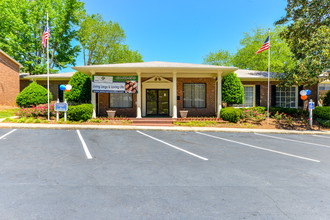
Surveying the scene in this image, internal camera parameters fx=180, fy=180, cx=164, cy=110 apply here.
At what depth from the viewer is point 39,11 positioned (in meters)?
24.4

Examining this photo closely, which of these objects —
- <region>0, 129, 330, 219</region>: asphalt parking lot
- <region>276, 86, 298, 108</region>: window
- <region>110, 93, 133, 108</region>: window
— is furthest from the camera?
<region>276, 86, 298, 108</region>: window

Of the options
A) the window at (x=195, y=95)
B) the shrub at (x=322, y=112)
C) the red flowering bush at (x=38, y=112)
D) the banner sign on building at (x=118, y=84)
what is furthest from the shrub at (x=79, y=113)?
the shrub at (x=322, y=112)

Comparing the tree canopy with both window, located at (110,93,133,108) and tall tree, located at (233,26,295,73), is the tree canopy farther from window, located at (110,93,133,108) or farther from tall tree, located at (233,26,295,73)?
window, located at (110,93,133,108)

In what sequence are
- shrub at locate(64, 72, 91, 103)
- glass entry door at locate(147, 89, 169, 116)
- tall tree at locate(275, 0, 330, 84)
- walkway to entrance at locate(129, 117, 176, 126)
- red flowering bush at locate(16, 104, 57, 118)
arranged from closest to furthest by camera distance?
1. tall tree at locate(275, 0, 330, 84)
2. walkway to entrance at locate(129, 117, 176, 126)
3. red flowering bush at locate(16, 104, 57, 118)
4. shrub at locate(64, 72, 91, 103)
5. glass entry door at locate(147, 89, 169, 116)

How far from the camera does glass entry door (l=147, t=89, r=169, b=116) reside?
15195mm

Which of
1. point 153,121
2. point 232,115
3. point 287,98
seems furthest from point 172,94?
point 287,98

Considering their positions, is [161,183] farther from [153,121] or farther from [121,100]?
[121,100]

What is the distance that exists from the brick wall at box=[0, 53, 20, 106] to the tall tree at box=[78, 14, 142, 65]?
12.8 meters

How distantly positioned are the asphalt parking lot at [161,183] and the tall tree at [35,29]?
80.4 ft

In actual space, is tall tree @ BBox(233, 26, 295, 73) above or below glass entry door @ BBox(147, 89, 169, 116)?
above

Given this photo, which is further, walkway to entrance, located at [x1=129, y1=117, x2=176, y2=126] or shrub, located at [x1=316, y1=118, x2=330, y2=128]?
walkway to entrance, located at [x1=129, y1=117, x2=176, y2=126]

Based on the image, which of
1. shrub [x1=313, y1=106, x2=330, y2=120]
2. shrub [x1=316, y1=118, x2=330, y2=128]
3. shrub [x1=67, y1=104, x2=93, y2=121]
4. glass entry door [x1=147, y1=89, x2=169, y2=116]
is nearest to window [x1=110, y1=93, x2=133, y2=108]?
glass entry door [x1=147, y1=89, x2=169, y2=116]

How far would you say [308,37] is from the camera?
1355 centimetres

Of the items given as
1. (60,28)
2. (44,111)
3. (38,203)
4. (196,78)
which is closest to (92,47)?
(60,28)
